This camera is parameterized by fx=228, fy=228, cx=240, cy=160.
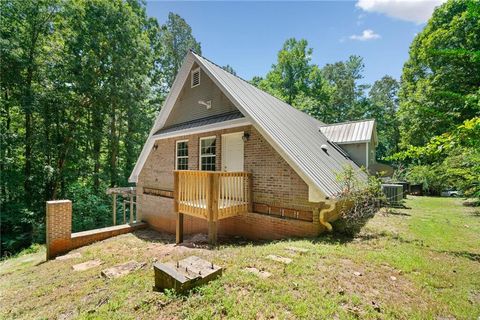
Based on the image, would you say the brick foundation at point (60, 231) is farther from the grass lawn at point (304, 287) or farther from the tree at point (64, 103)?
the tree at point (64, 103)

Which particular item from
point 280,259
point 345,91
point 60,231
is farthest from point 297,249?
point 345,91

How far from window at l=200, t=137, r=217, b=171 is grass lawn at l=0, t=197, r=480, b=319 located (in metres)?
3.98

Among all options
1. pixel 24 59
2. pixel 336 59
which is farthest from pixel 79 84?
pixel 336 59

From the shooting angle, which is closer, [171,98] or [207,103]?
[207,103]

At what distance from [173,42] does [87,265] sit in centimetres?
2368

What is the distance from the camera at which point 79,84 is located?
14.5 meters

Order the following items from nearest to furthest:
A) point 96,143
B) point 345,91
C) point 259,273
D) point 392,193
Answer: point 259,273 → point 392,193 → point 96,143 → point 345,91

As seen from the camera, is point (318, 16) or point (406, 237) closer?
point (406, 237)

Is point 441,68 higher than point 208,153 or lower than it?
higher

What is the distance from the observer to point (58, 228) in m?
7.60

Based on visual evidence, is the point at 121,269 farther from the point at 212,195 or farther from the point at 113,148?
the point at 113,148

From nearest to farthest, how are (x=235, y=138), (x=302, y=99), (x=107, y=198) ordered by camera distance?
1. (x=235, y=138)
2. (x=107, y=198)
3. (x=302, y=99)

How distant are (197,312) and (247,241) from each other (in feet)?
13.7

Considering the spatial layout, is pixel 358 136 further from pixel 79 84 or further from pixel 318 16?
pixel 79 84
